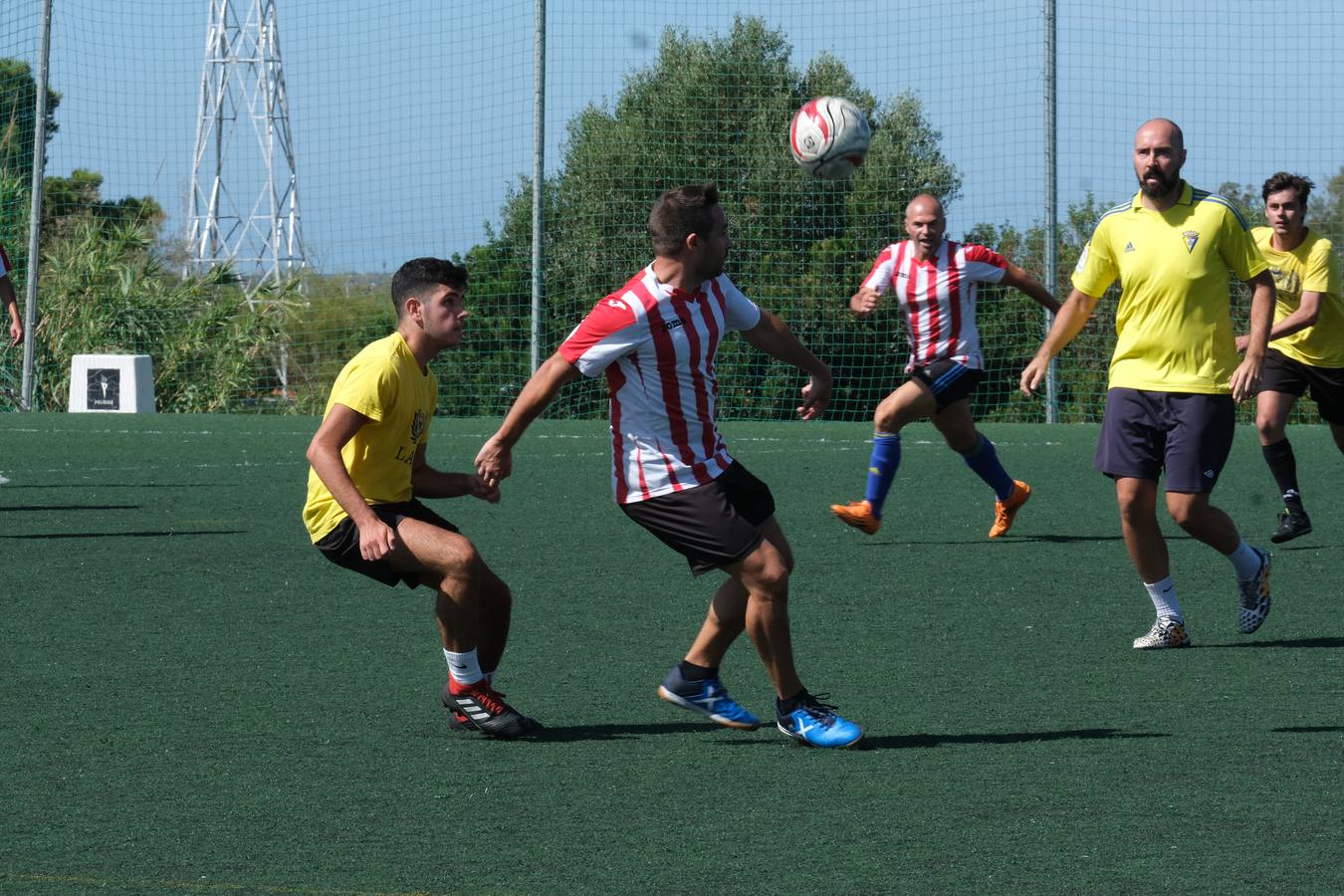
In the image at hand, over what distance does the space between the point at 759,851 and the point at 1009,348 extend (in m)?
16.4

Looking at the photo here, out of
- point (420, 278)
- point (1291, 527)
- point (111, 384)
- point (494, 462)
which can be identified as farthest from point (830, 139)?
point (111, 384)

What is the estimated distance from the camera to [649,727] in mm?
5500

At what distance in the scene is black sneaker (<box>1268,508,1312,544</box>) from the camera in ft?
31.3

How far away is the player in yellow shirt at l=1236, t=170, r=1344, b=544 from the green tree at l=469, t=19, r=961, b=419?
10285 millimetres

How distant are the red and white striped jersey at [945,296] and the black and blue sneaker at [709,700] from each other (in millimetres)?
5062

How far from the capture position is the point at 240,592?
805cm

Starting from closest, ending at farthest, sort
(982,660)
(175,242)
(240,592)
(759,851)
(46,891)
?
(46,891)
(759,851)
(982,660)
(240,592)
(175,242)

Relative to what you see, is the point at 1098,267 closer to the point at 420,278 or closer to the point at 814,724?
the point at 814,724

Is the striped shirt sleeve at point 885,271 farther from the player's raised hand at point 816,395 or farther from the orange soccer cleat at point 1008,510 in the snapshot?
the player's raised hand at point 816,395

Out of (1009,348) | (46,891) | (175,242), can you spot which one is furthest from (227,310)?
(46,891)

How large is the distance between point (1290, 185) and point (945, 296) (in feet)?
6.26

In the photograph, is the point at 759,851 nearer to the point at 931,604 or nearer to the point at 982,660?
the point at 982,660

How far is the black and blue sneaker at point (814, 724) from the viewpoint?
5121 millimetres

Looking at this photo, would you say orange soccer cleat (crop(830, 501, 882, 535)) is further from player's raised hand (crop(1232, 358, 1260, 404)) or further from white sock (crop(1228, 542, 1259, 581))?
player's raised hand (crop(1232, 358, 1260, 404))
